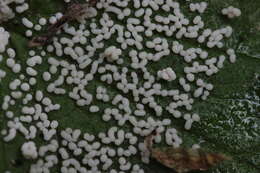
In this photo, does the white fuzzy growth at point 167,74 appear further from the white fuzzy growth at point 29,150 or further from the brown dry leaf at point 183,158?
the white fuzzy growth at point 29,150

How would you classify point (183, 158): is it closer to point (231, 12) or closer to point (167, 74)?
point (167, 74)

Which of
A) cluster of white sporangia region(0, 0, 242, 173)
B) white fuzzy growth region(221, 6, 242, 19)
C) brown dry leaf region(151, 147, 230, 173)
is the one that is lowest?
brown dry leaf region(151, 147, 230, 173)

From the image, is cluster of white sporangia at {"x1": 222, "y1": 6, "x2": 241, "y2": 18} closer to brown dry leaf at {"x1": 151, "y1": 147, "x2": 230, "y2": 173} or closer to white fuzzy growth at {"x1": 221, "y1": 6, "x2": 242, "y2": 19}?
white fuzzy growth at {"x1": 221, "y1": 6, "x2": 242, "y2": 19}

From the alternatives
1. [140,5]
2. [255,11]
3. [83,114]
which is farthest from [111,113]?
[255,11]

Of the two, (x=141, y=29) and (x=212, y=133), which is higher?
(x=141, y=29)

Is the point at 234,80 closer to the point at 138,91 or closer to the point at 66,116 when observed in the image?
the point at 138,91

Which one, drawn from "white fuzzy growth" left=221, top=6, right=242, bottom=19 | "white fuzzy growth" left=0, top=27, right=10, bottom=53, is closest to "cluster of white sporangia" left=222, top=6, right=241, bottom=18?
"white fuzzy growth" left=221, top=6, right=242, bottom=19
